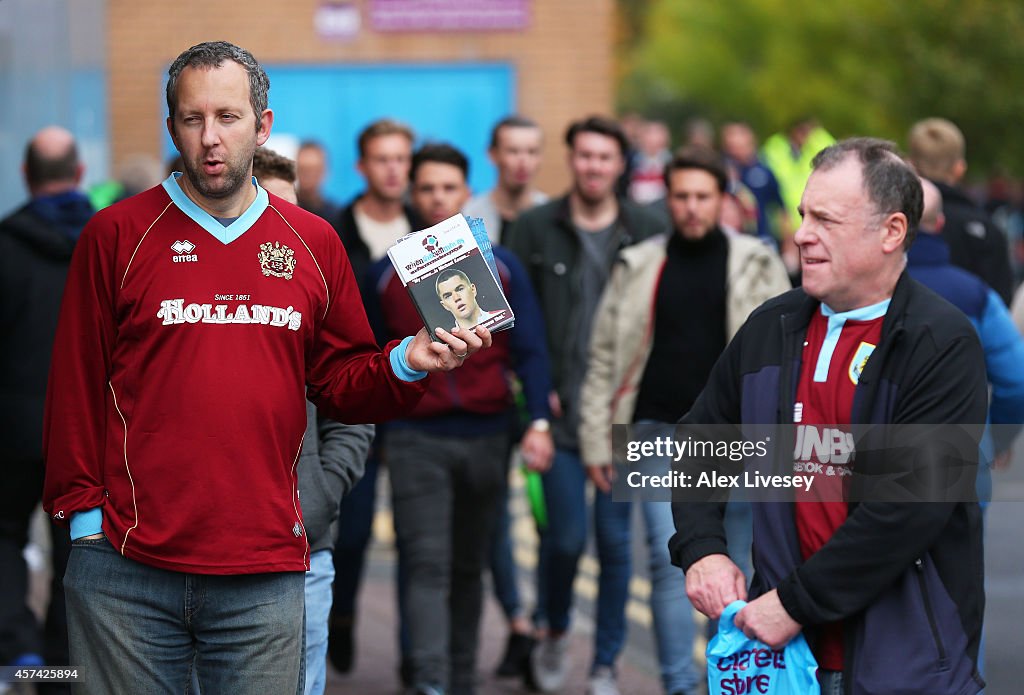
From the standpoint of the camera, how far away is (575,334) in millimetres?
7309

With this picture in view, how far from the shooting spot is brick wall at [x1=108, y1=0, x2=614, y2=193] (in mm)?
16984

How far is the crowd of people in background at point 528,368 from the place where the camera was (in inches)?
150

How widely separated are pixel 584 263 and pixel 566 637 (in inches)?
66.9

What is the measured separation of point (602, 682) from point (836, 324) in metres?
3.24

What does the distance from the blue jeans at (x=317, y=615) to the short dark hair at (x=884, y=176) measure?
1.86m

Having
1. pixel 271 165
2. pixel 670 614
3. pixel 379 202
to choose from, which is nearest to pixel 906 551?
pixel 271 165

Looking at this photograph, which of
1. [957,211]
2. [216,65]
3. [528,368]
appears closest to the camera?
[216,65]

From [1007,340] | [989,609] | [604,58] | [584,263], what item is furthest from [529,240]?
[604,58]

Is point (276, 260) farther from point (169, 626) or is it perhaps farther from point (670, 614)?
point (670, 614)

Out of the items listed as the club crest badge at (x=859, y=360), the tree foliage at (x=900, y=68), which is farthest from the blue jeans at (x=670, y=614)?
the tree foliage at (x=900, y=68)

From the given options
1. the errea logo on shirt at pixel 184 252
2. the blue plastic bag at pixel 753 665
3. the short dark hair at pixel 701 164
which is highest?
the short dark hair at pixel 701 164

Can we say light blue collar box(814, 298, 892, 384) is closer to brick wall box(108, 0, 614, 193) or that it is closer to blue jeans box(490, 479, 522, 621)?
blue jeans box(490, 479, 522, 621)

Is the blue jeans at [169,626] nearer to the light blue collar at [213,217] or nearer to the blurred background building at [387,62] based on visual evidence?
the light blue collar at [213,217]

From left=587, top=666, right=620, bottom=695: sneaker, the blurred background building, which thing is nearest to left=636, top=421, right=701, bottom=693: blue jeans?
A: left=587, top=666, right=620, bottom=695: sneaker
